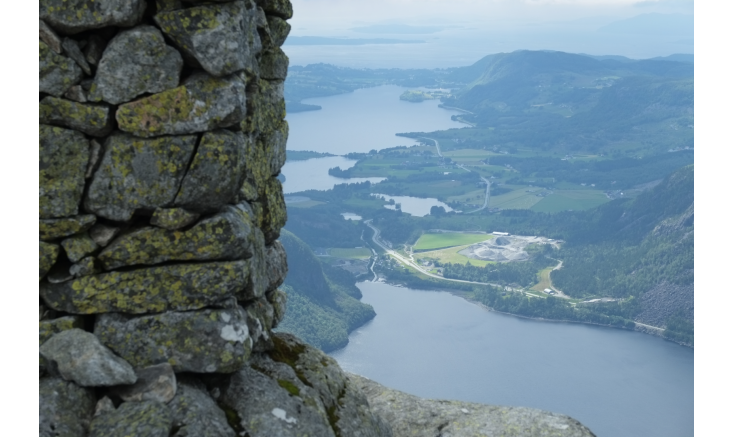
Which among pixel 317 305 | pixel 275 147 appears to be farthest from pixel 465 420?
pixel 317 305

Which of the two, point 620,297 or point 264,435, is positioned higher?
point 264,435

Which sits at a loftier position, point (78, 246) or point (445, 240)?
point (78, 246)

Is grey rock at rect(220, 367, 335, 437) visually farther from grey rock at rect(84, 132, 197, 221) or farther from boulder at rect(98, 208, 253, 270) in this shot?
grey rock at rect(84, 132, 197, 221)

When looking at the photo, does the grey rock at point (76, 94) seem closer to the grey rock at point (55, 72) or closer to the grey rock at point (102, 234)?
A: the grey rock at point (55, 72)

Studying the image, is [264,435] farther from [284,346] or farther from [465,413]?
[465,413]

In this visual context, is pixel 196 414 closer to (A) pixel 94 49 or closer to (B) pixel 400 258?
(A) pixel 94 49

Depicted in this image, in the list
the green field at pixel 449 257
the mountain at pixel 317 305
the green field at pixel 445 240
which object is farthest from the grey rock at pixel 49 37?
the green field at pixel 445 240

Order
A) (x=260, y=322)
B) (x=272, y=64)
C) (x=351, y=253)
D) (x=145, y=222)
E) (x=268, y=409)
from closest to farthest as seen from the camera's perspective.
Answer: (x=145, y=222) → (x=268, y=409) → (x=260, y=322) → (x=272, y=64) → (x=351, y=253)

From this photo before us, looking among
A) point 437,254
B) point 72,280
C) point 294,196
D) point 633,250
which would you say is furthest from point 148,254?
point 294,196
